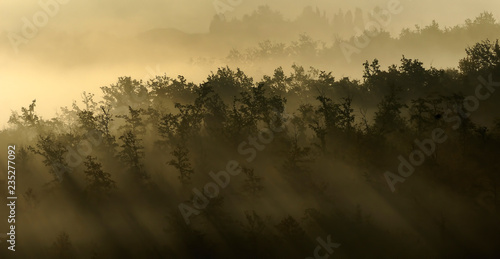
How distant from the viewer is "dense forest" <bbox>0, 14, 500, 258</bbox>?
4231cm

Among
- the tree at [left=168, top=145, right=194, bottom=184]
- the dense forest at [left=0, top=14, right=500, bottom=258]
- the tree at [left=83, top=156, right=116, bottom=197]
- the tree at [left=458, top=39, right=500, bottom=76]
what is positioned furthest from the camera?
the tree at [left=458, top=39, right=500, bottom=76]

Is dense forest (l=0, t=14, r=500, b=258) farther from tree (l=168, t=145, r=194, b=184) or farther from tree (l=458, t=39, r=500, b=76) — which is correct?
tree (l=458, t=39, r=500, b=76)

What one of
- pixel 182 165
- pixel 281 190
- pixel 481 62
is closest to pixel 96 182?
pixel 182 165

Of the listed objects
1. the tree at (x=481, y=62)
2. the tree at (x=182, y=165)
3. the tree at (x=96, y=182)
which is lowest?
the tree at (x=481, y=62)

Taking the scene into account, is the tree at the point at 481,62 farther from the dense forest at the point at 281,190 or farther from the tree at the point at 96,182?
the tree at the point at 96,182

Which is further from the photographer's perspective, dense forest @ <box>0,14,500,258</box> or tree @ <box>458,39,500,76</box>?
→ tree @ <box>458,39,500,76</box>

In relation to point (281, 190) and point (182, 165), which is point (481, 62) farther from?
point (182, 165)

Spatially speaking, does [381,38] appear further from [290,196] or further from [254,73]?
[290,196]

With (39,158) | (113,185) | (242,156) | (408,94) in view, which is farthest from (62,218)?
(408,94)

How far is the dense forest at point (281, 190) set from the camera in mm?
42312

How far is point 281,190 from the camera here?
50156 mm

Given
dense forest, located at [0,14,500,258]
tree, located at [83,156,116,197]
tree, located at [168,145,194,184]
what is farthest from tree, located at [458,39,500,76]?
tree, located at [83,156,116,197]

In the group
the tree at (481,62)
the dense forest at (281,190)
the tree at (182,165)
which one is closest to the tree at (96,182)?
the dense forest at (281,190)

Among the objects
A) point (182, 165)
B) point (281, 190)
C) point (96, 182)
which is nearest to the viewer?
point (96, 182)
